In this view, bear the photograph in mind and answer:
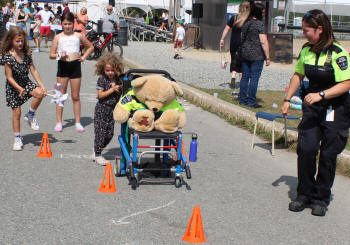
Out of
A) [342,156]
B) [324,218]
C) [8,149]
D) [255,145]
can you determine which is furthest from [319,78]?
[8,149]

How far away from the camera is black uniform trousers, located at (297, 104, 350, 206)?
5828 millimetres

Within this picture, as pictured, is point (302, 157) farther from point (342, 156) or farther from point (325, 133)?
point (342, 156)

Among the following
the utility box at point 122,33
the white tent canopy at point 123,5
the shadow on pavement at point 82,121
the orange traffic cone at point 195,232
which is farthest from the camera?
the white tent canopy at point 123,5

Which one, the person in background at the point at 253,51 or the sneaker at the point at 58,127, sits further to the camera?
the person in background at the point at 253,51

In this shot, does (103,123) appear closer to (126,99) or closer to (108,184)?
(126,99)

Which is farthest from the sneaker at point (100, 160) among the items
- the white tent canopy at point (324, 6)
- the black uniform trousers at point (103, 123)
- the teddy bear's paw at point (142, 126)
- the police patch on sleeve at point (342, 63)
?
the white tent canopy at point (324, 6)

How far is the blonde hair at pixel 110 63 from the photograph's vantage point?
719 cm

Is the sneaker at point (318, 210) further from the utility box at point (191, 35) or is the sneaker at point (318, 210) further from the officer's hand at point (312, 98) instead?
the utility box at point (191, 35)

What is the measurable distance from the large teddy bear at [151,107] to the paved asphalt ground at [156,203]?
672 millimetres

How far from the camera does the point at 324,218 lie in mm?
5852

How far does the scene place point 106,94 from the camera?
7.26m

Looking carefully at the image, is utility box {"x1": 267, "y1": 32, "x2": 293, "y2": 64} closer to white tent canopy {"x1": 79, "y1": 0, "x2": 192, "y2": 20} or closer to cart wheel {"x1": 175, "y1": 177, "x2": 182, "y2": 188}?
cart wheel {"x1": 175, "y1": 177, "x2": 182, "y2": 188}

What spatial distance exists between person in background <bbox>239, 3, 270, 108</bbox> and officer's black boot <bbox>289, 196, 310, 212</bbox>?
5981mm

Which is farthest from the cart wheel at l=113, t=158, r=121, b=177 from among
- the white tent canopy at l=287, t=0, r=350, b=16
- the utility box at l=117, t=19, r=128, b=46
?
the white tent canopy at l=287, t=0, r=350, b=16
